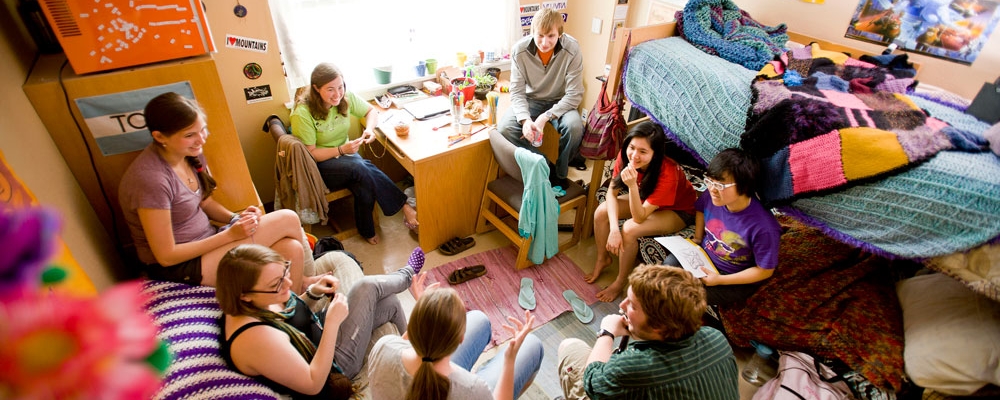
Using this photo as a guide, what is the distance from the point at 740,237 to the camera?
195cm

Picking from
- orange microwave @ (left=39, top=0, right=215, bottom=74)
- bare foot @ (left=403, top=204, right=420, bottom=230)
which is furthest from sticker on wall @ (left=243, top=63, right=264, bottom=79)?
bare foot @ (left=403, top=204, right=420, bottom=230)

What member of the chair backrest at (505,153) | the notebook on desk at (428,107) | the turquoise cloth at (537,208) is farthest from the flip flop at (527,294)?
the notebook on desk at (428,107)

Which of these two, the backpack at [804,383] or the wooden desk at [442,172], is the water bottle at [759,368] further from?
the wooden desk at [442,172]

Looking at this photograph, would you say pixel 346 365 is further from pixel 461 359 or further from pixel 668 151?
pixel 668 151

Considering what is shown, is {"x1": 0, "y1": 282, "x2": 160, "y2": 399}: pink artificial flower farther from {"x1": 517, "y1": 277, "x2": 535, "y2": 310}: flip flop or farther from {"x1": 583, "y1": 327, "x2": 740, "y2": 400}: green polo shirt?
{"x1": 517, "y1": 277, "x2": 535, "y2": 310}: flip flop

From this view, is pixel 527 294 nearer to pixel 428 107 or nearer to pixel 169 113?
pixel 428 107

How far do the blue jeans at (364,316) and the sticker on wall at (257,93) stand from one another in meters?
1.51

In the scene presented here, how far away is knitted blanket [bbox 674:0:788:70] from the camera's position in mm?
2000

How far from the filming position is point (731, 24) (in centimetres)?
218

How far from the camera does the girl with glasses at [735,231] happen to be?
180cm

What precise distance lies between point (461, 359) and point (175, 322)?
0.91 metres

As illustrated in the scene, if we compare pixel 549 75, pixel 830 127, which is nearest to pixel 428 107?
pixel 549 75

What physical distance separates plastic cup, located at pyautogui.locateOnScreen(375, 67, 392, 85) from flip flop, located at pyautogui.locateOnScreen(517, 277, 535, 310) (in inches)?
64.5

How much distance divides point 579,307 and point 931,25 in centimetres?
189
